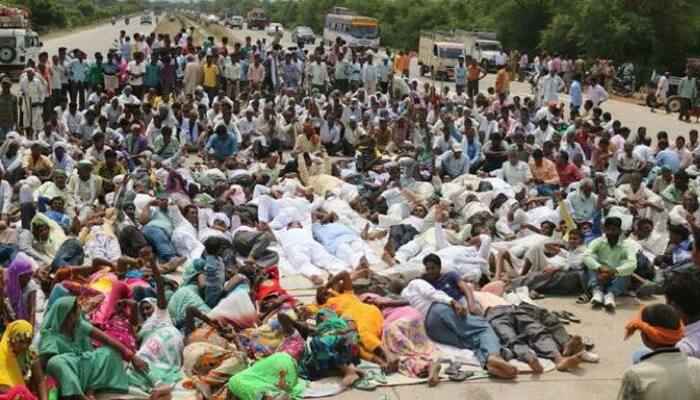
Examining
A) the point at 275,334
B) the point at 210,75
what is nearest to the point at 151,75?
the point at 210,75

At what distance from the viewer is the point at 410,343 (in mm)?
6426

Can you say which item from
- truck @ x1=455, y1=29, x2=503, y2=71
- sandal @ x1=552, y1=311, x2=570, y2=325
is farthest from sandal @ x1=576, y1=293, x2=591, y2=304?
truck @ x1=455, y1=29, x2=503, y2=71

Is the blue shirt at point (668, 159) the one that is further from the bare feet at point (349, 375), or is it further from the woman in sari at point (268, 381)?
the woman in sari at point (268, 381)

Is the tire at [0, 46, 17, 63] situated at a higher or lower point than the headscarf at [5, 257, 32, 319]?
lower

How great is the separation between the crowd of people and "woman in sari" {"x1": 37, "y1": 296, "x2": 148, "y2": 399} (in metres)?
0.01

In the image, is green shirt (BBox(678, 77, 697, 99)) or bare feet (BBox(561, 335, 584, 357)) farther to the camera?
green shirt (BBox(678, 77, 697, 99))

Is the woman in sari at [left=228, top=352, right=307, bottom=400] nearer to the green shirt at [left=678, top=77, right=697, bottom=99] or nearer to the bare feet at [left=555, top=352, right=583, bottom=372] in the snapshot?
the bare feet at [left=555, top=352, right=583, bottom=372]

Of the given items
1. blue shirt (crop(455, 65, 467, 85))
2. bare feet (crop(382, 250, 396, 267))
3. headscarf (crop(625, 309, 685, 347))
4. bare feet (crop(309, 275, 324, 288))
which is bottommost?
bare feet (crop(309, 275, 324, 288))

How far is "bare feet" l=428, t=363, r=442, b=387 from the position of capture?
19.8 ft

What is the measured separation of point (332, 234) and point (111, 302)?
352 cm

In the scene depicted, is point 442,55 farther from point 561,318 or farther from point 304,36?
point 561,318

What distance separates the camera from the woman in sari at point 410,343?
6.16 meters

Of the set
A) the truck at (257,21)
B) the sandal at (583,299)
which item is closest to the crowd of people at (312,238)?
the sandal at (583,299)

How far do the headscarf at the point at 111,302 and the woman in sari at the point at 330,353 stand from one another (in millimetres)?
1544
